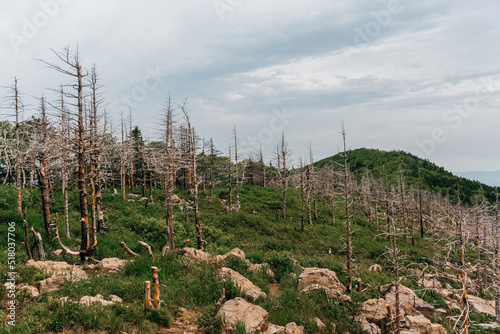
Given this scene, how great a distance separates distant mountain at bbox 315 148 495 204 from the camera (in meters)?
90.7

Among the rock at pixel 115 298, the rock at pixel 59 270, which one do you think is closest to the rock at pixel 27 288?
the rock at pixel 59 270

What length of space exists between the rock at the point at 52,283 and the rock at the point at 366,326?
35.8ft

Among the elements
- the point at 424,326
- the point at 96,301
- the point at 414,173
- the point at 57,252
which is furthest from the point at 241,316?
the point at 414,173

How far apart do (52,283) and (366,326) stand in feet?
37.6

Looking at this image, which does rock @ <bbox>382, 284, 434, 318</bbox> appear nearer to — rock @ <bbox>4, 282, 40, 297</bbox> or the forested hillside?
the forested hillside

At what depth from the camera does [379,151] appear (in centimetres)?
13600

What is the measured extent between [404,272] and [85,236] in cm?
2295

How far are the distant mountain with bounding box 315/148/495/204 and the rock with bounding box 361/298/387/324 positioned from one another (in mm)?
65641

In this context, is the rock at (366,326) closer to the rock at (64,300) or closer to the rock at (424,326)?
the rock at (424,326)

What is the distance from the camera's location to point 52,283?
32.5ft

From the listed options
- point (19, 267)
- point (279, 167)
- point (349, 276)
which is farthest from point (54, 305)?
point (279, 167)

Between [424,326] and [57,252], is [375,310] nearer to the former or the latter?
[424,326]

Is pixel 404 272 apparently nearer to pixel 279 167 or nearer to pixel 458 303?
pixel 458 303

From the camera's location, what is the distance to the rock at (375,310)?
39.2 ft
